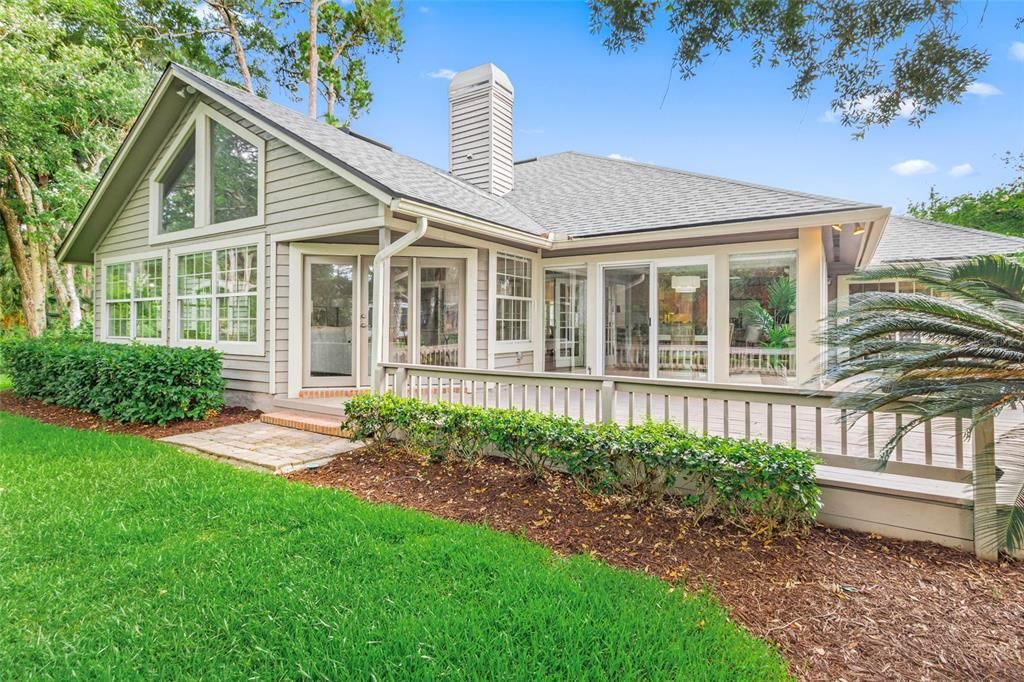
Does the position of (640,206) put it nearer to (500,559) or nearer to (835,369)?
(835,369)

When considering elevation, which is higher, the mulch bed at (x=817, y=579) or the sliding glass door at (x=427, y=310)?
the sliding glass door at (x=427, y=310)

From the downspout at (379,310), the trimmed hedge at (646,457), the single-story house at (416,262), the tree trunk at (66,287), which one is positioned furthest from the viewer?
the tree trunk at (66,287)

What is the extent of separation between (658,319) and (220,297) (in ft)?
22.4

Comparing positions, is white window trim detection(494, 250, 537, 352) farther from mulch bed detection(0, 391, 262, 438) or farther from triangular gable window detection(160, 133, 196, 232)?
triangular gable window detection(160, 133, 196, 232)

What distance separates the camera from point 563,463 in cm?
400

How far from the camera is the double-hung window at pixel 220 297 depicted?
7.42 metres

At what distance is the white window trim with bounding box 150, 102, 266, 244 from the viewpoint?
7297 mm

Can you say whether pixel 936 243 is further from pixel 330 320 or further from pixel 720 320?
pixel 330 320

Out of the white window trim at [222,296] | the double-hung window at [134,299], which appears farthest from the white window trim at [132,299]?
the white window trim at [222,296]

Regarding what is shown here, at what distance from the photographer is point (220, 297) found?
7.77 m

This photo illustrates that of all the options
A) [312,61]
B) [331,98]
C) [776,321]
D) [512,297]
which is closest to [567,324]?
[512,297]

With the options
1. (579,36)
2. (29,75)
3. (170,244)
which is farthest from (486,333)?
(29,75)

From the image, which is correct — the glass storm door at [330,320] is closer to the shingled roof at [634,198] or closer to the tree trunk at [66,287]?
the shingled roof at [634,198]

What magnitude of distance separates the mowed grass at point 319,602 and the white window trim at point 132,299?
17.9 feet
